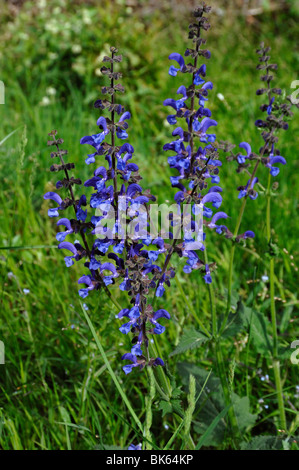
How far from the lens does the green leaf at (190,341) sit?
1951mm

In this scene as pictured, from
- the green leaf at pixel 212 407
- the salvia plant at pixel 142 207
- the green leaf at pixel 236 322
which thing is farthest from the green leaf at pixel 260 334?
the salvia plant at pixel 142 207

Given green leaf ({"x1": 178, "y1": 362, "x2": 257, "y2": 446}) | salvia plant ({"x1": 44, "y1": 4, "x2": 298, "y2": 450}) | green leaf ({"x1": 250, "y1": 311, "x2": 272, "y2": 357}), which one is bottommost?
green leaf ({"x1": 178, "y1": 362, "x2": 257, "y2": 446})

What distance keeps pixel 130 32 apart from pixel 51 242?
273cm

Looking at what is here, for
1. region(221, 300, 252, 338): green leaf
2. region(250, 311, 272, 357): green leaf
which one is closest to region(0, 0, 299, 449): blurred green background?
region(250, 311, 272, 357): green leaf

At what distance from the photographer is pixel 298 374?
8.07ft

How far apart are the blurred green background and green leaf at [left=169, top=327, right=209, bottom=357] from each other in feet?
0.56

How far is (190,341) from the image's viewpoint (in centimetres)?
200

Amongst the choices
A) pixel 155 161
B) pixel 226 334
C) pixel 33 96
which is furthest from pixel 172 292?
pixel 33 96

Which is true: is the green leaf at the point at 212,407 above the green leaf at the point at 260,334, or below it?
below

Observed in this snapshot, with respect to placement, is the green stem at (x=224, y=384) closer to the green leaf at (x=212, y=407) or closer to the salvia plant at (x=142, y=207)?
the green leaf at (x=212, y=407)

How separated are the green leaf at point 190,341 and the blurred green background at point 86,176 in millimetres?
171

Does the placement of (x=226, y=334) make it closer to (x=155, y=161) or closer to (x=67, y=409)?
(x=67, y=409)

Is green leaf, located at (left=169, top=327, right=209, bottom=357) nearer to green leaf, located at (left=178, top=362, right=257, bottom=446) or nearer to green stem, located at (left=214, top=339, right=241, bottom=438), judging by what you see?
green stem, located at (left=214, top=339, right=241, bottom=438)

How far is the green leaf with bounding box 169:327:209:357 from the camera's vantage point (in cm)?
195
